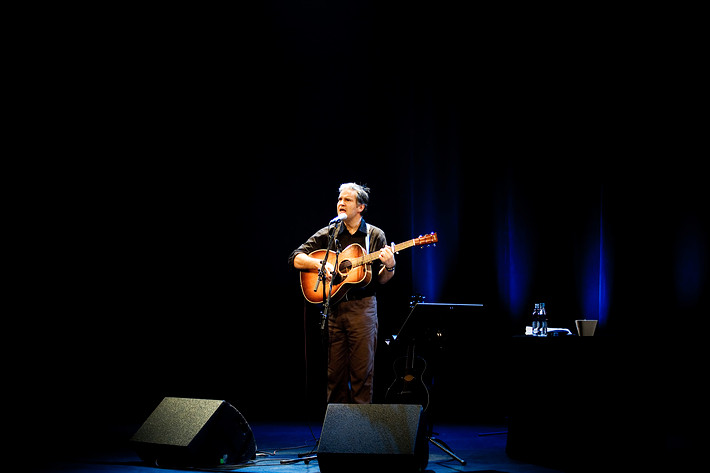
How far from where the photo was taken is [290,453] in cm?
433

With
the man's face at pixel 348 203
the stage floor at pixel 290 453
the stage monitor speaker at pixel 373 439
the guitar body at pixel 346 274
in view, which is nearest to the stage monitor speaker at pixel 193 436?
the stage floor at pixel 290 453

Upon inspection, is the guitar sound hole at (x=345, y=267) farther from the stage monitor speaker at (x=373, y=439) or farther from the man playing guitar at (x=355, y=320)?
the stage monitor speaker at (x=373, y=439)

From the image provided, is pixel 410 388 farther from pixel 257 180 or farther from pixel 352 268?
pixel 257 180

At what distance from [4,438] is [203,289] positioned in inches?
82.4

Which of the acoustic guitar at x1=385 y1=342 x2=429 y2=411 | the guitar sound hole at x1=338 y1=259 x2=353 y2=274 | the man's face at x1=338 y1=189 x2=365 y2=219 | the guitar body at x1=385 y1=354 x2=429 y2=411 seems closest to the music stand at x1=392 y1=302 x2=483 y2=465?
the acoustic guitar at x1=385 y1=342 x2=429 y2=411

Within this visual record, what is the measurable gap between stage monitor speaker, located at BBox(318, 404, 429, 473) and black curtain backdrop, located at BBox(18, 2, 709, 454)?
2.52 m

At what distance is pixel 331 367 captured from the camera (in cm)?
439

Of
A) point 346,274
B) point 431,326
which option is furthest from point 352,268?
point 431,326

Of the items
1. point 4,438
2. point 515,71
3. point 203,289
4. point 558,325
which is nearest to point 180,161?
point 203,289

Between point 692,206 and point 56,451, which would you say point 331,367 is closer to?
point 56,451

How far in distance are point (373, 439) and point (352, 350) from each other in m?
1.15

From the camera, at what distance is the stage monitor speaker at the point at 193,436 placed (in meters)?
3.58

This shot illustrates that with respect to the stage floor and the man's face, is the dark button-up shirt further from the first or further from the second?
the stage floor

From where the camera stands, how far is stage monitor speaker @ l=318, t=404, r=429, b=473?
3.13 meters
